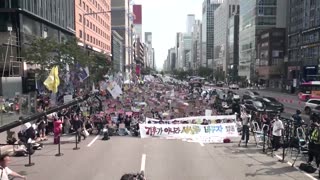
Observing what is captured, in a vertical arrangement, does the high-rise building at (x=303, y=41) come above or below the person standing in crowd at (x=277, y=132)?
above

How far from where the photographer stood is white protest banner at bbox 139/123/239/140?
22.3 metres

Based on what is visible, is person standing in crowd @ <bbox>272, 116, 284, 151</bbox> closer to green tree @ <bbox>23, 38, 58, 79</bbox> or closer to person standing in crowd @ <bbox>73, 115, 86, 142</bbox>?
person standing in crowd @ <bbox>73, 115, 86, 142</bbox>

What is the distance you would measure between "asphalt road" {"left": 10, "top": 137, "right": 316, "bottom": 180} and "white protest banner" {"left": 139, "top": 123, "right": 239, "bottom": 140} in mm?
1681

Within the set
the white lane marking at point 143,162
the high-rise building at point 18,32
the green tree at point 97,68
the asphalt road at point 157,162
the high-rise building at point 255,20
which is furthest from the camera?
the high-rise building at point 255,20

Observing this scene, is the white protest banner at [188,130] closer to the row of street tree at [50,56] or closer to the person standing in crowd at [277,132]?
the person standing in crowd at [277,132]

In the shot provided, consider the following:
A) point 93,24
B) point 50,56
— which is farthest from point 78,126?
point 93,24

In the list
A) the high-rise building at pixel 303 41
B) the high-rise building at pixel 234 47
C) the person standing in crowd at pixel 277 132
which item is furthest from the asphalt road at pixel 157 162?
the high-rise building at pixel 234 47

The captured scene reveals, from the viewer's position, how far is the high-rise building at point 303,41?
84875 mm

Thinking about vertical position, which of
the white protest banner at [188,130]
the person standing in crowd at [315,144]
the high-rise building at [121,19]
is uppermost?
the high-rise building at [121,19]

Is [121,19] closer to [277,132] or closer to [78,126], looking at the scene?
[78,126]

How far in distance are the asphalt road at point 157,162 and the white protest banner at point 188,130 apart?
5.51ft

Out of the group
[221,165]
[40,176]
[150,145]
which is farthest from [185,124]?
[40,176]

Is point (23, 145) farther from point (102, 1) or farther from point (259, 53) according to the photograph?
point (259, 53)

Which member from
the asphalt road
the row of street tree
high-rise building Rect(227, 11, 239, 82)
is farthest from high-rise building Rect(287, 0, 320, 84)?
the asphalt road
